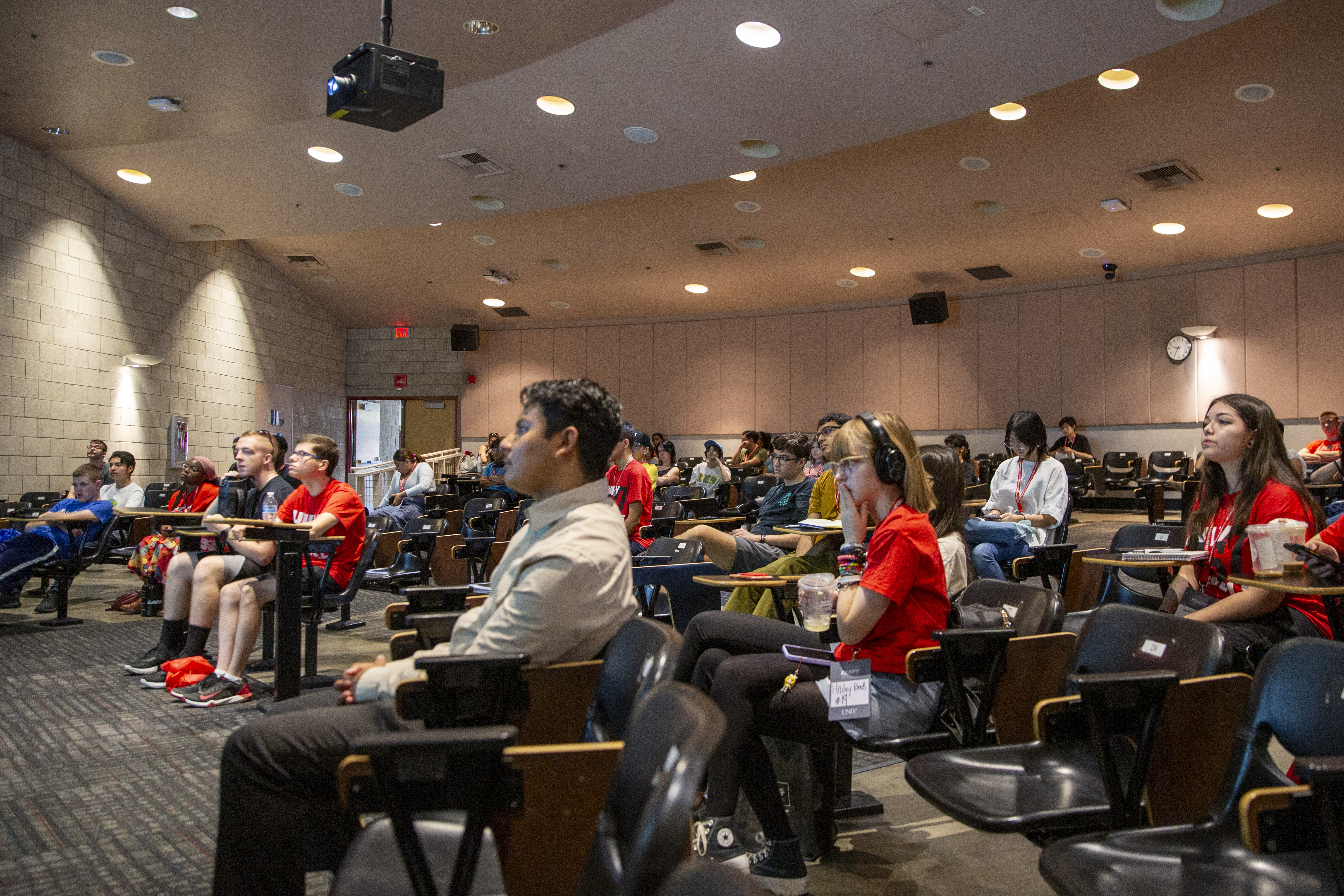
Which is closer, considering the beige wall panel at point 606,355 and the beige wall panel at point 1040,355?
the beige wall panel at point 1040,355

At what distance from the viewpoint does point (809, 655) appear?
2.30m

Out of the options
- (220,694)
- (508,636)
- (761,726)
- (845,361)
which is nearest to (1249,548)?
(761,726)

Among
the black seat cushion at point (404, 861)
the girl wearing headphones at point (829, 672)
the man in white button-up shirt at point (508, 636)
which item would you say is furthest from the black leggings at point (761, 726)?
the black seat cushion at point (404, 861)

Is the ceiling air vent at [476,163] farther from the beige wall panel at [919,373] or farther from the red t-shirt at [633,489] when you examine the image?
the beige wall panel at [919,373]

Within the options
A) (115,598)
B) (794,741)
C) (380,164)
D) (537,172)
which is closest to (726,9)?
(537,172)

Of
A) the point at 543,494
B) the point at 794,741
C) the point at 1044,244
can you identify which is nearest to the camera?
the point at 543,494

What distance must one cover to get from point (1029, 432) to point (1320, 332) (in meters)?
8.22

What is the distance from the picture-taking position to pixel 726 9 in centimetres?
565

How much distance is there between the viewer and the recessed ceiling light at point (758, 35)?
19.0 feet

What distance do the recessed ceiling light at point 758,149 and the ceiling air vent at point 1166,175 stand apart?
12.1 feet

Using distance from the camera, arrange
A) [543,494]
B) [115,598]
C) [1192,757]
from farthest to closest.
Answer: [115,598] < [543,494] < [1192,757]

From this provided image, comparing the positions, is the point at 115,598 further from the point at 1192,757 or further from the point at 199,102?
the point at 1192,757

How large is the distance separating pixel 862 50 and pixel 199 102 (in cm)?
538

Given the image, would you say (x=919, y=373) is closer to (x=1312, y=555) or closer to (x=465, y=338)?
(x=465, y=338)
